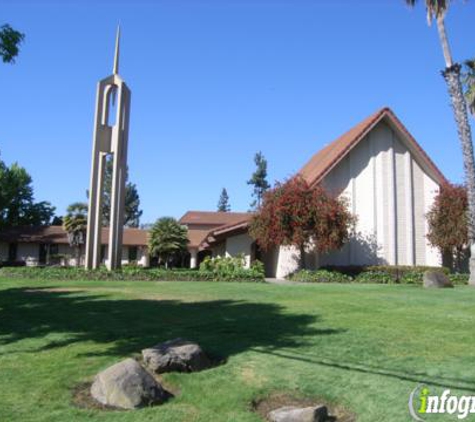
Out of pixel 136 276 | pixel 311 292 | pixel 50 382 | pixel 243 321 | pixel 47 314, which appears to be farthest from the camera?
pixel 136 276

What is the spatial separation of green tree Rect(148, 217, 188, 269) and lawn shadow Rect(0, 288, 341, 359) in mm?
24719

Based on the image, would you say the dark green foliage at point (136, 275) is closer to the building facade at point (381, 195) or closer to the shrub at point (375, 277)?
the building facade at point (381, 195)

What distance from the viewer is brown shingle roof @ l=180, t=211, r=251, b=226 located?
170 ft

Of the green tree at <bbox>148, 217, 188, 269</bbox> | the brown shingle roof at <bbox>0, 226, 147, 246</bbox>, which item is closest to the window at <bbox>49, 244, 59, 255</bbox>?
the brown shingle roof at <bbox>0, 226, 147, 246</bbox>

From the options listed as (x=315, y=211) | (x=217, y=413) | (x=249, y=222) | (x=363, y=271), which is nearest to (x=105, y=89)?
(x=249, y=222)

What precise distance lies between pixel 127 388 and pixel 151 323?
4.45 metres

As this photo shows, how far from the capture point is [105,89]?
86.7 feet

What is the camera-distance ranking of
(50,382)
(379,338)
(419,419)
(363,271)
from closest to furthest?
1. (419,419)
2. (50,382)
3. (379,338)
4. (363,271)

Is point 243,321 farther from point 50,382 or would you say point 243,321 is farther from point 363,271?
point 363,271

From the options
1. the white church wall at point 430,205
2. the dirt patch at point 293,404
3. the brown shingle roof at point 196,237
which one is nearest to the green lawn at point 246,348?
the dirt patch at point 293,404

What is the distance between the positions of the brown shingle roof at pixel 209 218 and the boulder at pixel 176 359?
43230mm

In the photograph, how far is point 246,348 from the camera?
28.3 ft

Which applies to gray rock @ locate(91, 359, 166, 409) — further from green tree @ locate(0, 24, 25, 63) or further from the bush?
the bush

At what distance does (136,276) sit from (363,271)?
1040 cm
